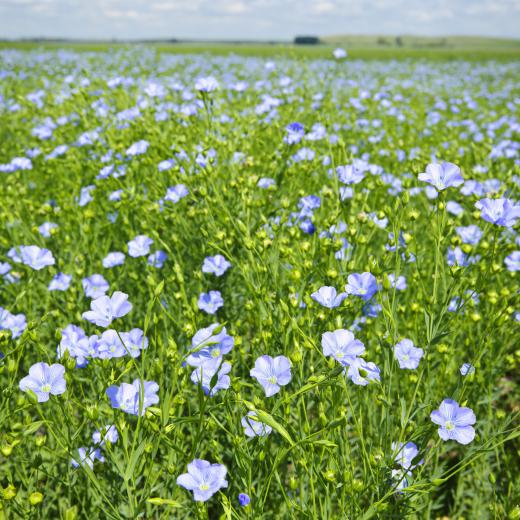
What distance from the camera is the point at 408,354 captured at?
5.57 feet

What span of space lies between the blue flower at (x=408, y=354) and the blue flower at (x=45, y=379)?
Answer: 43.2 inches

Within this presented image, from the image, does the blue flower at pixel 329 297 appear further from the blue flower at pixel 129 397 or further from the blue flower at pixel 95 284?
the blue flower at pixel 95 284

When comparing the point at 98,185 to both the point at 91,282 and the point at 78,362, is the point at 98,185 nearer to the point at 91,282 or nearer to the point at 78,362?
the point at 91,282

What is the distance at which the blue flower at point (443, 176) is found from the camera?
1.55 meters

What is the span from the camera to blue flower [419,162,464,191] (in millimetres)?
1553

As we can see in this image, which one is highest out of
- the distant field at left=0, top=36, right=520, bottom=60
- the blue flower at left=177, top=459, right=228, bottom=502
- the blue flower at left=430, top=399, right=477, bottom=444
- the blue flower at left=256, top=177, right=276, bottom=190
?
the distant field at left=0, top=36, right=520, bottom=60

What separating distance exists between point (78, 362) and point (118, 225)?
133cm

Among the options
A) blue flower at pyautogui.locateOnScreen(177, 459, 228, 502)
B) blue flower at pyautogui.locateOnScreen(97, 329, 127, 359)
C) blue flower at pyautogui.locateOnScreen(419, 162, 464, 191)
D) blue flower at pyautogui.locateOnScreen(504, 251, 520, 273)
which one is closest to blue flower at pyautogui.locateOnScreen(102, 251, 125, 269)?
blue flower at pyautogui.locateOnScreen(97, 329, 127, 359)

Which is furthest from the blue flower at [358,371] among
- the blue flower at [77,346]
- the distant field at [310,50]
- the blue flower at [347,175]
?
the distant field at [310,50]

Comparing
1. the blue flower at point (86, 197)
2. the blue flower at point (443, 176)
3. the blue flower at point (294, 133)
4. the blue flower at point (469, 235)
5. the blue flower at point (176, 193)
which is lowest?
the blue flower at point (469, 235)

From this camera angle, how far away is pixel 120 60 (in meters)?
11.6

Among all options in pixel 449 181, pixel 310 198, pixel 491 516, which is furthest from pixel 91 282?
pixel 491 516

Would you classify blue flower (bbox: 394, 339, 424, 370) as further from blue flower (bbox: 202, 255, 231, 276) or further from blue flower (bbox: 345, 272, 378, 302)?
blue flower (bbox: 202, 255, 231, 276)

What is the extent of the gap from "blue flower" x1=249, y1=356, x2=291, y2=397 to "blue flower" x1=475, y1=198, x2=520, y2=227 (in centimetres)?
88
